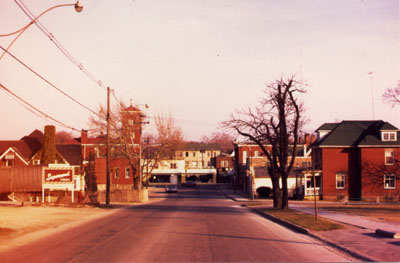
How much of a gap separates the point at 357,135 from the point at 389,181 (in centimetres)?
605

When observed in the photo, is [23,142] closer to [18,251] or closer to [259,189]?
[259,189]

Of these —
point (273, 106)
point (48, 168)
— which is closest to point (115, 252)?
point (273, 106)

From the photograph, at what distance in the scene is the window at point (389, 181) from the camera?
48.3m

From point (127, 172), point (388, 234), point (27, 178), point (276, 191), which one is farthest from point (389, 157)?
point (127, 172)

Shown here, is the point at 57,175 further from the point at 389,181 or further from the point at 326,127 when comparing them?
the point at 389,181

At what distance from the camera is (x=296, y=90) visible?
30531mm

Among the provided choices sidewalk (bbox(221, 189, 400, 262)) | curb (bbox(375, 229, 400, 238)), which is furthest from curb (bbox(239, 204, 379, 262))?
curb (bbox(375, 229, 400, 238))

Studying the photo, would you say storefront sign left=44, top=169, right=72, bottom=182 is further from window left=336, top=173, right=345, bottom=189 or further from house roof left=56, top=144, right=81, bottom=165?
house roof left=56, top=144, right=81, bottom=165

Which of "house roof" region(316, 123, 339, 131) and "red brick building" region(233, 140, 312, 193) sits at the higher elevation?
"house roof" region(316, 123, 339, 131)

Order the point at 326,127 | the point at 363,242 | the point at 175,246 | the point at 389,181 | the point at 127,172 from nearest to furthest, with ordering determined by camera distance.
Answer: the point at 175,246 < the point at 363,242 < the point at 389,181 < the point at 326,127 < the point at 127,172

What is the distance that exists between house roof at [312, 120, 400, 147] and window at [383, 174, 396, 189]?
350 centimetres

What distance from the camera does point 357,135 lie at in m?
50.4

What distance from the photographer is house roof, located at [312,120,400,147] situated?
160 feet

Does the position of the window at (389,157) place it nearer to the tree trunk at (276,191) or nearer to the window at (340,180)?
the window at (340,180)
